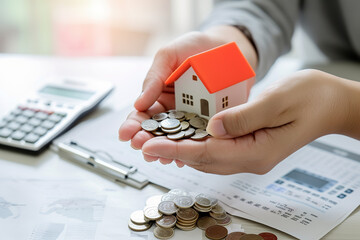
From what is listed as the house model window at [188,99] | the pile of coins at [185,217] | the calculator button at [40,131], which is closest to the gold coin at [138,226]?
the pile of coins at [185,217]

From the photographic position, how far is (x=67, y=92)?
1.09 metres

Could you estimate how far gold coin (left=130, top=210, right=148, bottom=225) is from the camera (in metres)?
0.72

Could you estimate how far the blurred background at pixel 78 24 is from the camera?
247cm

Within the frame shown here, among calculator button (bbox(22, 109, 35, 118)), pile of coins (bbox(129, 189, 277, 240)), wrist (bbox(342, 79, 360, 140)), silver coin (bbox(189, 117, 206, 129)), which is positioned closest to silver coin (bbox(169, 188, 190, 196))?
pile of coins (bbox(129, 189, 277, 240))

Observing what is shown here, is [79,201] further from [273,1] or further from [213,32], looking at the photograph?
[273,1]

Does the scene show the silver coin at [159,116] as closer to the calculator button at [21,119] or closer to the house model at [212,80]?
the house model at [212,80]

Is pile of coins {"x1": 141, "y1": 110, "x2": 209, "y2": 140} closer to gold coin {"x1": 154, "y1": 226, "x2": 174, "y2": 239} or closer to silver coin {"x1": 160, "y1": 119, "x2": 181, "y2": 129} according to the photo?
silver coin {"x1": 160, "y1": 119, "x2": 181, "y2": 129}

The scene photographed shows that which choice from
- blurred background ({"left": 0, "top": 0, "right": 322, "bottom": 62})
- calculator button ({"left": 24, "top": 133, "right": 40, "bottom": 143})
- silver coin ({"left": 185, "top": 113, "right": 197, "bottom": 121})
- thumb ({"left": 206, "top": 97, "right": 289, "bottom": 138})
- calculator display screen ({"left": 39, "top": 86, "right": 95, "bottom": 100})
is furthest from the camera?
blurred background ({"left": 0, "top": 0, "right": 322, "bottom": 62})

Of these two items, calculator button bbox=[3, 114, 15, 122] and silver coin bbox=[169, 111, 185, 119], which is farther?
calculator button bbox=[3, 114, 15, 122]

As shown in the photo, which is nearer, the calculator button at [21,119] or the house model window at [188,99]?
the house model window at [188,99]

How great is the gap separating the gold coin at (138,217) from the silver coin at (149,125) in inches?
5.0

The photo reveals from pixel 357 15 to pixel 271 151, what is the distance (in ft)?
2.02

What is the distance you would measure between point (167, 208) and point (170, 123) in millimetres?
131

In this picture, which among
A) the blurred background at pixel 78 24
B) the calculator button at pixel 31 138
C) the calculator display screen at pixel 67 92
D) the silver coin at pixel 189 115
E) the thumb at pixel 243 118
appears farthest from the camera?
the blurred background at pixel 78 24
